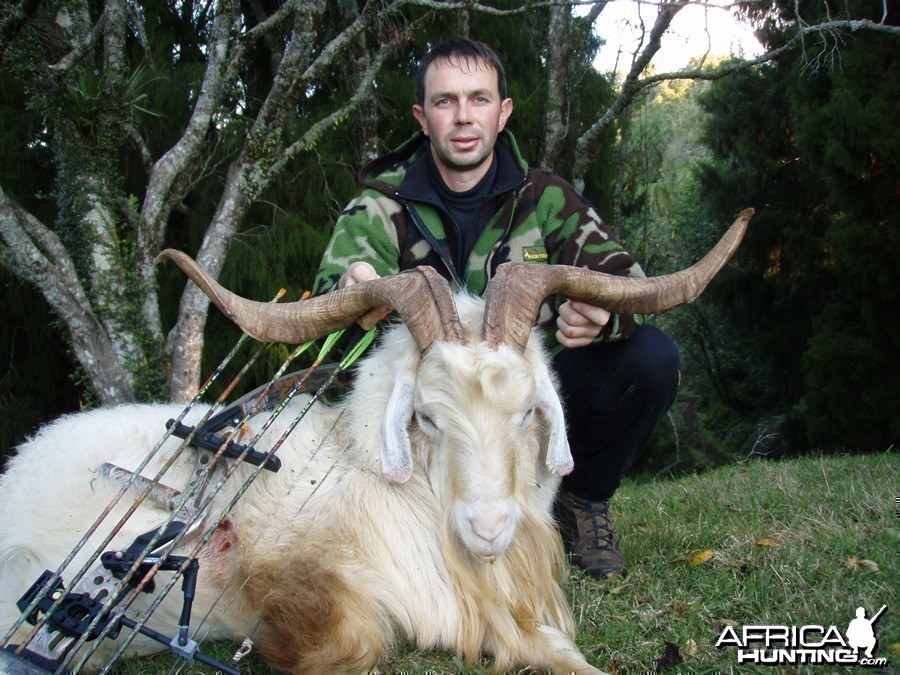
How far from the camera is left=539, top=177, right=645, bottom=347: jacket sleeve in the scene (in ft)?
11.3

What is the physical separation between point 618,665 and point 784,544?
4.31 ft

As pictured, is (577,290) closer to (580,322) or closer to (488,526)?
(580,322)

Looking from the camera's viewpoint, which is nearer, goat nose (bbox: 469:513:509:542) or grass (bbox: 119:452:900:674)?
goat nose (bbox: 469:513:509:542)

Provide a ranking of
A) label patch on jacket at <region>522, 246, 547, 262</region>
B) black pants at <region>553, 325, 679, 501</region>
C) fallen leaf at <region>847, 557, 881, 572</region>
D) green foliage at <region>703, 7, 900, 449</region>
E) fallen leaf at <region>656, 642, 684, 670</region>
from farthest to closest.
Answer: green foliage at <region>703, 7, 900, 449</region> → label patch on jacket at <region>522, 246, 547, 262</region> → black pants at <region>553, 325, 679, 501</region> → fallen leaf at <region>847, 557, 881, 572</region> → fallen leaf at <region>656, 642, 684, 670</region>

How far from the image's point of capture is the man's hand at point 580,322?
10.2ft

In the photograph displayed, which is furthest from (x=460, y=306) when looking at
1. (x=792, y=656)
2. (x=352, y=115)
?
(x=352, y=115)

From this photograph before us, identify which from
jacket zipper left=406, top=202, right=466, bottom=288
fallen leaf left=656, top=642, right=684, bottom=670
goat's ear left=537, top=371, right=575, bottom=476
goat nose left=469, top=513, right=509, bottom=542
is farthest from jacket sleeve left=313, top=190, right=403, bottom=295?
fallen leaf left=656, top=642, right=684, bottom=670

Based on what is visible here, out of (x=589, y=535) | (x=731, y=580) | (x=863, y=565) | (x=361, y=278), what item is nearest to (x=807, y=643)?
(x=731, y=580)

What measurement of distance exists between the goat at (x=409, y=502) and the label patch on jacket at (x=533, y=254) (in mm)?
694

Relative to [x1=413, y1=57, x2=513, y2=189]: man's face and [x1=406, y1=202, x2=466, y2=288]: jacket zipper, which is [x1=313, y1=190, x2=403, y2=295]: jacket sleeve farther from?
[x1=413, y1=57, x2=513, y2=189]: man's face

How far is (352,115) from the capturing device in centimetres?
891

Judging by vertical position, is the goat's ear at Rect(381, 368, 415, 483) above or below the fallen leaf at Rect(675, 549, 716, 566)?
above

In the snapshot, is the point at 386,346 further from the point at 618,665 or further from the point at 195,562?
the point at 618,665

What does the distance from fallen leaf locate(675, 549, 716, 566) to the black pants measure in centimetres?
49
